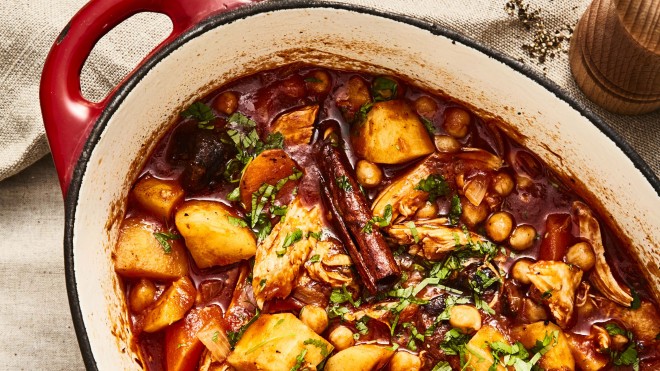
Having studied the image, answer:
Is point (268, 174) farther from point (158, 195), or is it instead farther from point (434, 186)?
point (434, 186)

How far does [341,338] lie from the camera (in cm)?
293

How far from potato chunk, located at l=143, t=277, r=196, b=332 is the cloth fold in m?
1.06

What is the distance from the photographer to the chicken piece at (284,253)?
116 inches

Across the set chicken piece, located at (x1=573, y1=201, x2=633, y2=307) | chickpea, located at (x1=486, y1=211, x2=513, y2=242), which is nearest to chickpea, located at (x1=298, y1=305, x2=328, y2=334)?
chickpea, located at (x1=486, y1=211, x2=513, y2=242)

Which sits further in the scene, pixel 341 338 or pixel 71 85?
pixel 341 338

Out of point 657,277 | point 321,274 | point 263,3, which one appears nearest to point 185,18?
point 263,3

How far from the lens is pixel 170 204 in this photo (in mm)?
3014

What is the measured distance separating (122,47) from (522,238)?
2.00 metres

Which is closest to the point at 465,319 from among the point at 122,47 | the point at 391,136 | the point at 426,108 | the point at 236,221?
the point at 391,136

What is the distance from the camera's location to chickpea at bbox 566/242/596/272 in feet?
Answer: 9.84

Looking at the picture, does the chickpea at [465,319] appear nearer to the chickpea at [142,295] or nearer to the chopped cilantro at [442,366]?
the chopped cilantro at [442,366]

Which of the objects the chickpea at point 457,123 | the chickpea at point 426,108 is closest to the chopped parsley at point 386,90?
the chickpea at point 426,108

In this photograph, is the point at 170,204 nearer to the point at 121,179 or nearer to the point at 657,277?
the point at 121,179

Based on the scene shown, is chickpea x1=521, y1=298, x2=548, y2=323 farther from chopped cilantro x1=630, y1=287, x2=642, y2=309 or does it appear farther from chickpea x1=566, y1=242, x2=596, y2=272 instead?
chopped cilantro x1=630, y1=287, x2=642, y2=309
